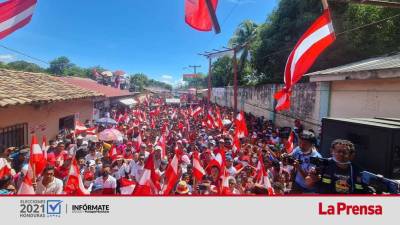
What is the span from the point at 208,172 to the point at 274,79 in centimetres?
1646

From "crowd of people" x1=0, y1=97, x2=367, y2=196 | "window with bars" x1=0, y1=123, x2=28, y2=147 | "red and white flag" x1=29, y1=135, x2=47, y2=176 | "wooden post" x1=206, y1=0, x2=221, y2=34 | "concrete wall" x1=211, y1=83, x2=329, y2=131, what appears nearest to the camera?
"crowd of people" x1=0, y1=97, x2=367, y2=196

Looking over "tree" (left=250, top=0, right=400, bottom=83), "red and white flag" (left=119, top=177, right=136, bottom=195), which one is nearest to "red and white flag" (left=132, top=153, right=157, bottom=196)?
"red and white flag" (left=119, top=177, right=136, bottom=195)

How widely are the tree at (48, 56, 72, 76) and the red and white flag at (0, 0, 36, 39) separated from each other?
219ft

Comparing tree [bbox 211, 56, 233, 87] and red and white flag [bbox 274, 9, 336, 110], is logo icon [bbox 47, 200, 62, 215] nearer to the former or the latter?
red and white flag [bbox 274, 9, 336, 110]

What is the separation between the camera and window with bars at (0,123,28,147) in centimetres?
786

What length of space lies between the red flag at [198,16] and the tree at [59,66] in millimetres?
67454

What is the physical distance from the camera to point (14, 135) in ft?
27.9

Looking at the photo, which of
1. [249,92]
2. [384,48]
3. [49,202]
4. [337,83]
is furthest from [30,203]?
[249,92]

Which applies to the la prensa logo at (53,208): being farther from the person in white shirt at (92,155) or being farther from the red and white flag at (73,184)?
the person in white shirt at (92,155)

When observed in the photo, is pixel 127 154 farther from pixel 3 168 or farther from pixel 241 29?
pixel 241 29

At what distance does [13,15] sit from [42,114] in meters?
5.90

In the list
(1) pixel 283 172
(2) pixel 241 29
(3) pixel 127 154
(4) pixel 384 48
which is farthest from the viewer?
(2) pixel 241 29

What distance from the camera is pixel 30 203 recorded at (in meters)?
3.53

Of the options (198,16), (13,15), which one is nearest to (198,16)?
(198,16)
